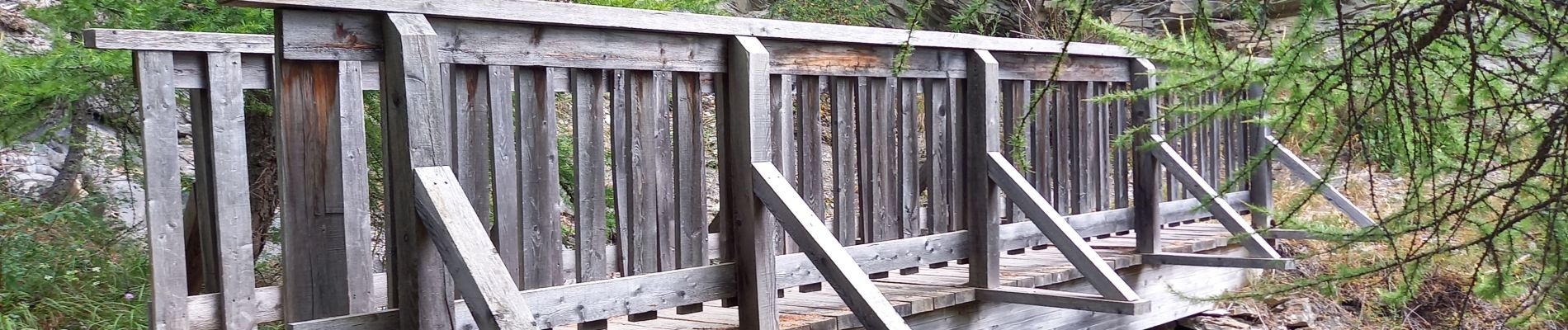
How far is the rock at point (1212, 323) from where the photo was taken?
7746mm

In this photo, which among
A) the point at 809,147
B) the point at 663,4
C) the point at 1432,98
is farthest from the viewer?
the point at 663,4

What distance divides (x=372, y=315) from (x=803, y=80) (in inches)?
81.9

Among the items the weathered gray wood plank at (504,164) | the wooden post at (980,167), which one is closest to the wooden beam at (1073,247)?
the wooden post at (980,167)

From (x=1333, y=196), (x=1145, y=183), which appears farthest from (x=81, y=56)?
(x=1333, y=196)

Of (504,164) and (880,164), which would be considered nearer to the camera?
(504,164)

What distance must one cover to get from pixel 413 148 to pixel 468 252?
15.2 inches

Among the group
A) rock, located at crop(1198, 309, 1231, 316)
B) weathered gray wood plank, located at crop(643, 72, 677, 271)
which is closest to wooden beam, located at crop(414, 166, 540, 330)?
weathered gray wood plank, located at crop(643, 72, 677, 271)

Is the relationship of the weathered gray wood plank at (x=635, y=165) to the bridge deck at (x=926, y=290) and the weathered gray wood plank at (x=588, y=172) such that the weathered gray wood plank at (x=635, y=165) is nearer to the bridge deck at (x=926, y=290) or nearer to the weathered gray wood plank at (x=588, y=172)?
the weathered gray wood plank at (x=588, y=172)

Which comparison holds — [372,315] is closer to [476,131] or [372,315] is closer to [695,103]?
[476,131]

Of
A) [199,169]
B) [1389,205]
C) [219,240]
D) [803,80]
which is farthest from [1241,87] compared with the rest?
[1389,205]

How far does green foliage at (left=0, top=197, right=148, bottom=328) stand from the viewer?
629 cm

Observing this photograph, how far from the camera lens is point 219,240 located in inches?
175

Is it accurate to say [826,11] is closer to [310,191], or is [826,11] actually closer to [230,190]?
[230,190]

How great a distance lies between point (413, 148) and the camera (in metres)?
3.48
